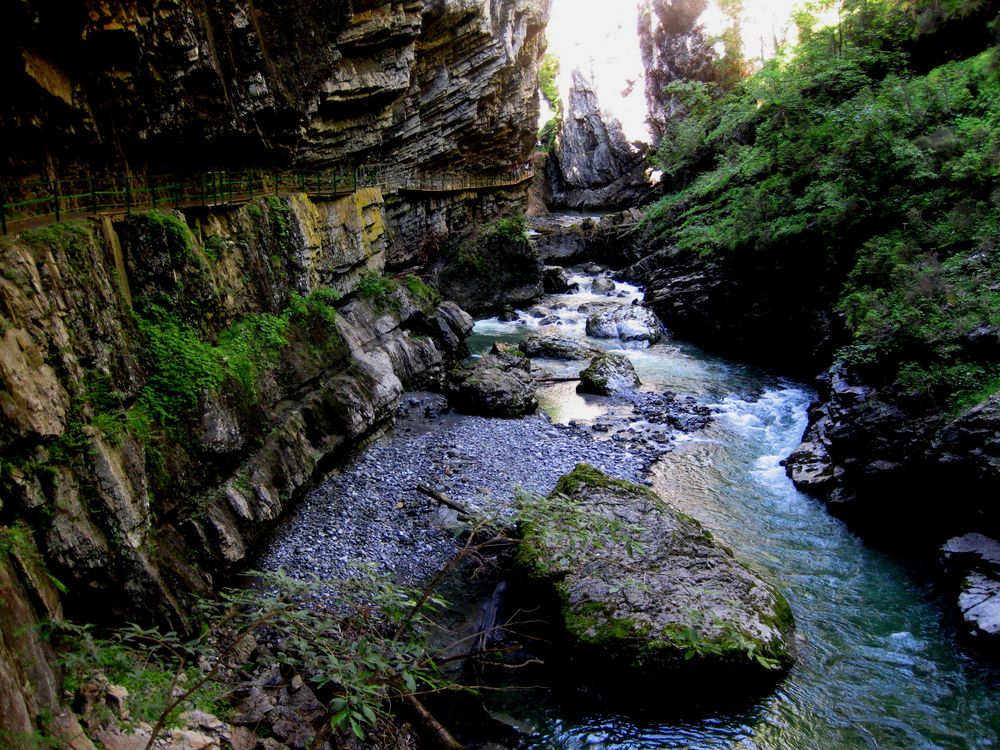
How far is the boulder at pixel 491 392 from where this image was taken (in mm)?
18172

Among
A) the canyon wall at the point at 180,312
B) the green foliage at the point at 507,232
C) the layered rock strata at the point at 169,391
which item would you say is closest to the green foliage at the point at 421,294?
the canyon wall at the point at 180,312

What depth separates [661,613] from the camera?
873cm

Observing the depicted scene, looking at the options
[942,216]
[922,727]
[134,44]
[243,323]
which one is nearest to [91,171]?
[134,44]

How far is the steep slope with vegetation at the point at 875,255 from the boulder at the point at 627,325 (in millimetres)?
1061

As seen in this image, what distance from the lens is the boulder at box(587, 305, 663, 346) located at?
25609 mm

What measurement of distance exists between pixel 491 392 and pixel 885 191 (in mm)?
12593

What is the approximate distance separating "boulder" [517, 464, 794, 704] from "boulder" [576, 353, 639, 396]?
9.68 m

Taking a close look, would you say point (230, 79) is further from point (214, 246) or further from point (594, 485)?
point (594, 485)

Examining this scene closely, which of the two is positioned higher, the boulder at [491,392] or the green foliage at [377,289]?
the green foliage at [377,289]

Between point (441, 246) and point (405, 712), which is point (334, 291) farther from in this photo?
point (441, 246)

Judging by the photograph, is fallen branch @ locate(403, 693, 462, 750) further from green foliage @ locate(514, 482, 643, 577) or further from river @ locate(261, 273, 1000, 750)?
green foliage @ locate(514, 482, 643, 577)

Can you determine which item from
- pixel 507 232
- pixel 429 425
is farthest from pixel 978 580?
pixel 507 232

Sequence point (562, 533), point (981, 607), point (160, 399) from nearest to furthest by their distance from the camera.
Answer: point (562, 533) → point (981, 607) → point (160, 399)

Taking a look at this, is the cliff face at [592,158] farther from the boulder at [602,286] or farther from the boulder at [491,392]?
the boulder at [491,392]
